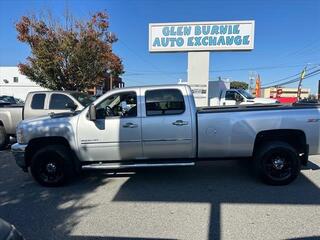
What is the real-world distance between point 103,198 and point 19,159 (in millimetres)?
2048

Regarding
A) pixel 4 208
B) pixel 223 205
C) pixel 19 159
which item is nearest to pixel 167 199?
pixel 223 205

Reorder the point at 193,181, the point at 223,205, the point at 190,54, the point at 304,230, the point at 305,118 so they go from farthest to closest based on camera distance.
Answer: the point at 190,54 → the point at 193,181 → the point at 305,118 → the point at 223,205 → the point at 304,230

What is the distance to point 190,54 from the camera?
60.5 feet

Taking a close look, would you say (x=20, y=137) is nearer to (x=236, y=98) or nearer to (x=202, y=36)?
(x=202, y=36)

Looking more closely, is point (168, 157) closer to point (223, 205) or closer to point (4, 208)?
point (223, 205)

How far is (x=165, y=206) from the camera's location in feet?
18.2

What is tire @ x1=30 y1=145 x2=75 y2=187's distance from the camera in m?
6.73

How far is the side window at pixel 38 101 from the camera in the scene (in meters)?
10.8

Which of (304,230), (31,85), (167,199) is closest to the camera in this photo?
(304,230)

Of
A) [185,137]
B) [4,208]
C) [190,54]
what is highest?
[190,54]

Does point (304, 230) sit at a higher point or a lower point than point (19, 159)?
lower

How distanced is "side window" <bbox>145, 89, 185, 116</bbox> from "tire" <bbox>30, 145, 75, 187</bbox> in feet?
6.13

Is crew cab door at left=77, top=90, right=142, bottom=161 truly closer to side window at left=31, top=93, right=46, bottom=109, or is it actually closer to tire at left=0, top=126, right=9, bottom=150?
side window at left=31, top=93, right=46, bottom=109

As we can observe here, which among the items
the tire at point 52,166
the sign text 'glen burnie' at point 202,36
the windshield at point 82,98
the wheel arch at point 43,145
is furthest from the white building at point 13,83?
the tire at point 52,166
